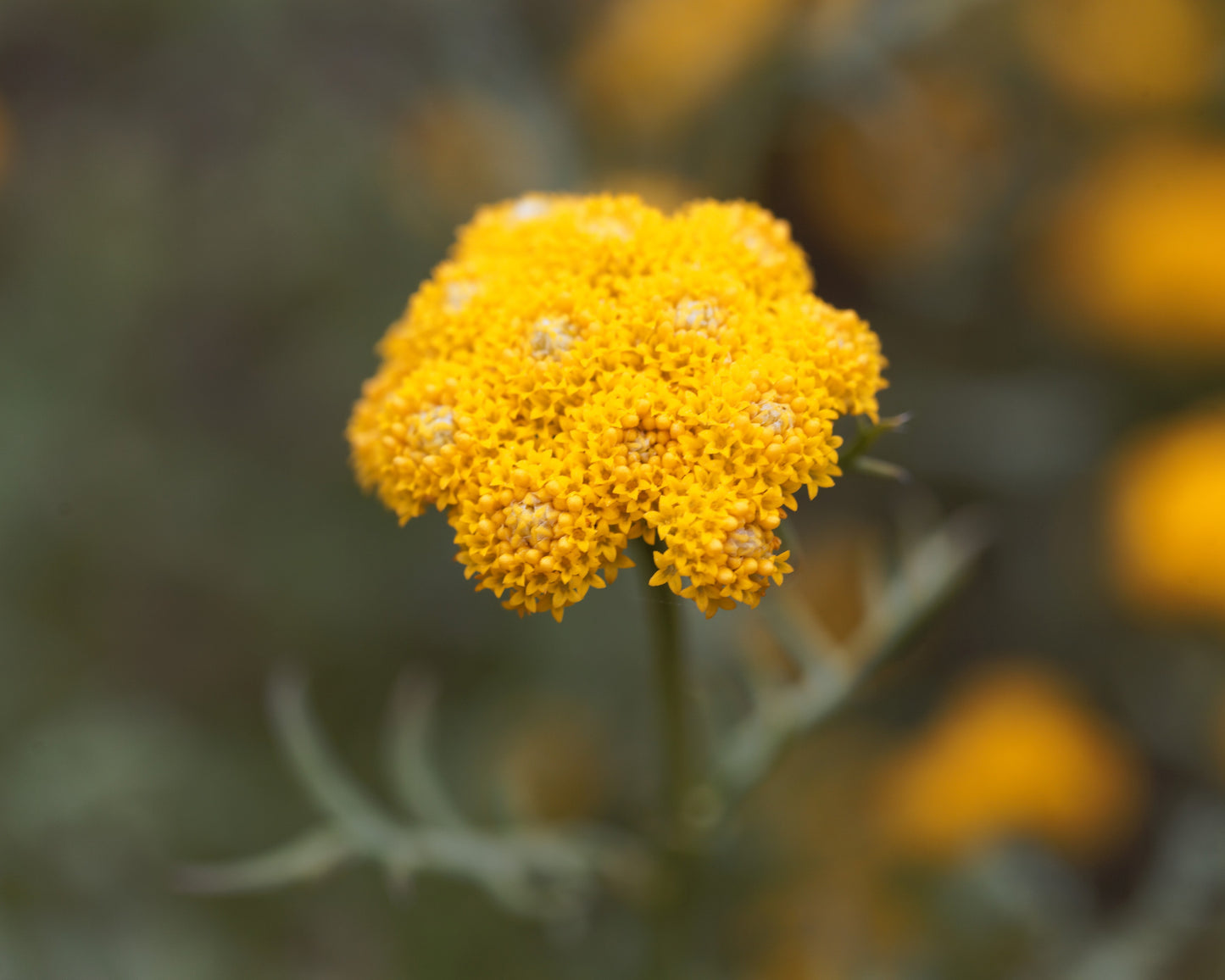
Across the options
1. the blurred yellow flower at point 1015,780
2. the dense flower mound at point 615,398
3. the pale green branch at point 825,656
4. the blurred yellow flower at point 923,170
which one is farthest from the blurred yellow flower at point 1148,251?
the dense flower mound at point 615,398

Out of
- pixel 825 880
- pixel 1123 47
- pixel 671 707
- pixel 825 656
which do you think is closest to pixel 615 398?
pixel 671 707

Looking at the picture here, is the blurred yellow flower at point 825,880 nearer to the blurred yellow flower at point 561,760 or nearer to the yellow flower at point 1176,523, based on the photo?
the blurred yellow flower at point 561,760

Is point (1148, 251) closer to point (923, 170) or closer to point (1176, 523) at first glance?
point (923, 170)

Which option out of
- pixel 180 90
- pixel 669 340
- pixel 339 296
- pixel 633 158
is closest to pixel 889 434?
A: pixel 633 158

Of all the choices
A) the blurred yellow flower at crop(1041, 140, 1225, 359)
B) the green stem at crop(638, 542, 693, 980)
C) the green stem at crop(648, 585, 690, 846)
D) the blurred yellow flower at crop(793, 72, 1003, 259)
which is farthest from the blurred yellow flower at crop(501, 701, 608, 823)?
the blurred yellow flower at crop(1041, 140, 1225, 359)

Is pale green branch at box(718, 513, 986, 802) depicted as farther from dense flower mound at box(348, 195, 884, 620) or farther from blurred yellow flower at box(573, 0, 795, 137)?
blurred yellow flower at box(573, 0, 795, 137)

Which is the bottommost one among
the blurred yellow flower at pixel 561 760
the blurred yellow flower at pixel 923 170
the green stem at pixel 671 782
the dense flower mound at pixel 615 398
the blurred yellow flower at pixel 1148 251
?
the green stem at pixel 671 782

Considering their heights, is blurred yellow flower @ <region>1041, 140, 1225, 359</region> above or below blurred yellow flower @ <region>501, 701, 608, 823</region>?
above
